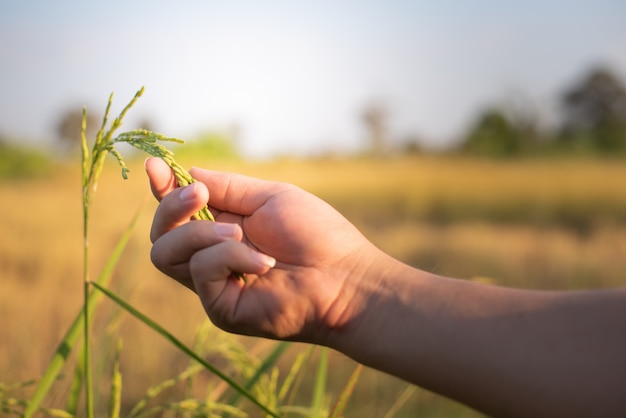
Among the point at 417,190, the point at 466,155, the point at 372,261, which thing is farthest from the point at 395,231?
the point at 466,155

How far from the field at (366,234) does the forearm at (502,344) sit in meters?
0.20

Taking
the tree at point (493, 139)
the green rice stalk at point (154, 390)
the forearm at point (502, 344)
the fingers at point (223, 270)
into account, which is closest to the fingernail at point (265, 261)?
the fingers at point (223, 270)

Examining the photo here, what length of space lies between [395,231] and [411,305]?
433 cm

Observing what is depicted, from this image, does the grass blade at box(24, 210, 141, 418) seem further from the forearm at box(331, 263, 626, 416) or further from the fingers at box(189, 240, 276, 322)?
the forearm at box(331, 263, 626, 416)

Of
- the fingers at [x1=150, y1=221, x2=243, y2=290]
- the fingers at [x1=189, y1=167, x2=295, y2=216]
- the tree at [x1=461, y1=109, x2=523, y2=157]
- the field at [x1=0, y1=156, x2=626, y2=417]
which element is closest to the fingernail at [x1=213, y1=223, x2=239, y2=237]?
the fingers at [x1=150, y1=221, x2=243, y2=290]

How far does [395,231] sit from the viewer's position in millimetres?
4812

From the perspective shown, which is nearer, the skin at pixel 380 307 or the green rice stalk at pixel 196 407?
the skin at pixel 380 307

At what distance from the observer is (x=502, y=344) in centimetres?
47

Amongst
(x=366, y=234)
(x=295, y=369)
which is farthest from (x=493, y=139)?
(x=295, y=369)

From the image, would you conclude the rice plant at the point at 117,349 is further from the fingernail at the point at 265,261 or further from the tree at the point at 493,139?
the tree at the point at 493,139

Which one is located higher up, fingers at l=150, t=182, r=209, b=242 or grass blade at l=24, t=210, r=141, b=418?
fingers at l=150, t=182, r=209, b=242

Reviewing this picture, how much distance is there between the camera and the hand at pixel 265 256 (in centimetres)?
53

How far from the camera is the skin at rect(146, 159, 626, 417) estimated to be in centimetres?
45

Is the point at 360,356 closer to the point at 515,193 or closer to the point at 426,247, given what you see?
the point at 426,247
